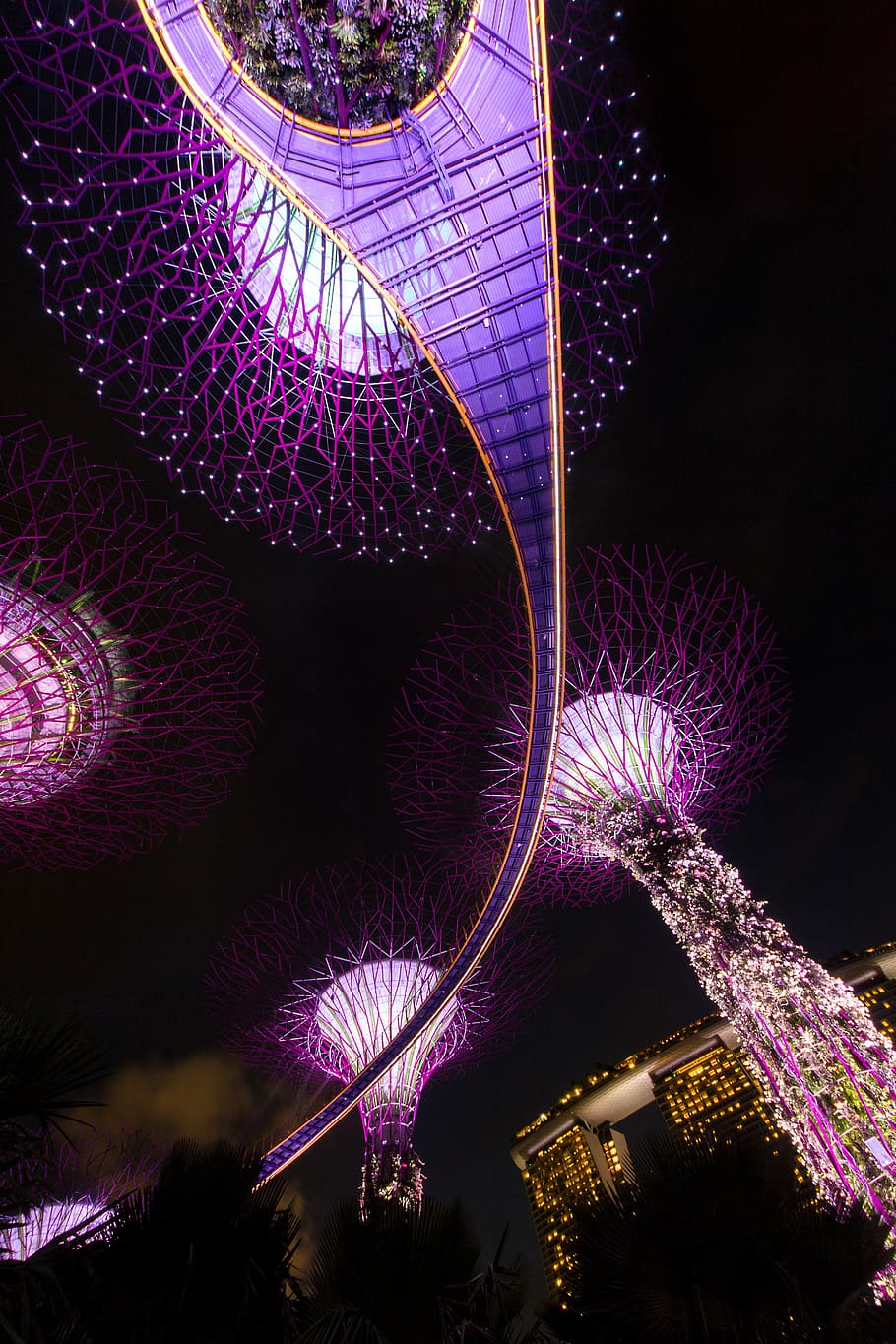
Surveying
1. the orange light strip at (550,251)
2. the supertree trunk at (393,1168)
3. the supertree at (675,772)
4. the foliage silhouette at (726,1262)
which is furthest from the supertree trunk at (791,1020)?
the supertree trunk at (393,1168)

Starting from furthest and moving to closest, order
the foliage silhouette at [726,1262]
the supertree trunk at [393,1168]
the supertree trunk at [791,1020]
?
1. the supertree trunk at [393,1168]
2. the supertree trunk at [791,1020]
3. the foliage silhouette at [726,1262]

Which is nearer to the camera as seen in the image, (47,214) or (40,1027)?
(40,1027)

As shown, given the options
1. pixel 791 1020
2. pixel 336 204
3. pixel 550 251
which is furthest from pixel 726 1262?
pixel 336 204

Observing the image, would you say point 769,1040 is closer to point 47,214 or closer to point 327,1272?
point 327,1272

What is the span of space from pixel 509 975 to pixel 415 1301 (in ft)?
64.8

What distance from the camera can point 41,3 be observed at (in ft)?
23.2

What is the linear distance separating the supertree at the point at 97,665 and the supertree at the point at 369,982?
23.1ft

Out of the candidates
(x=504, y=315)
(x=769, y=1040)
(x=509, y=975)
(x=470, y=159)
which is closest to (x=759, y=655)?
(x=769, y=1040)

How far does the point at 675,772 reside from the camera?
18219 mm

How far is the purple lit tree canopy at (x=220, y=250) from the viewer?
758 centimetres

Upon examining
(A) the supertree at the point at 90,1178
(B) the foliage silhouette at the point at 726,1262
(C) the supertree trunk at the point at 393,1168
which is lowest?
(C) the supertree trunk at the point at 393,1168

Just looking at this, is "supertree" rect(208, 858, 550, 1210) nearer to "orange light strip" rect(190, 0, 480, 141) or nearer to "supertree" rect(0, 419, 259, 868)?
"supertree" rect(0, 419, 259, 868)

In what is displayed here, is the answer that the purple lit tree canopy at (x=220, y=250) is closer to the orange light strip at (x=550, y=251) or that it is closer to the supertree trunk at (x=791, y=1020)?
the orange light strip at (x=550, y=251)

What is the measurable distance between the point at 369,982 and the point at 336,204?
22.1 m
